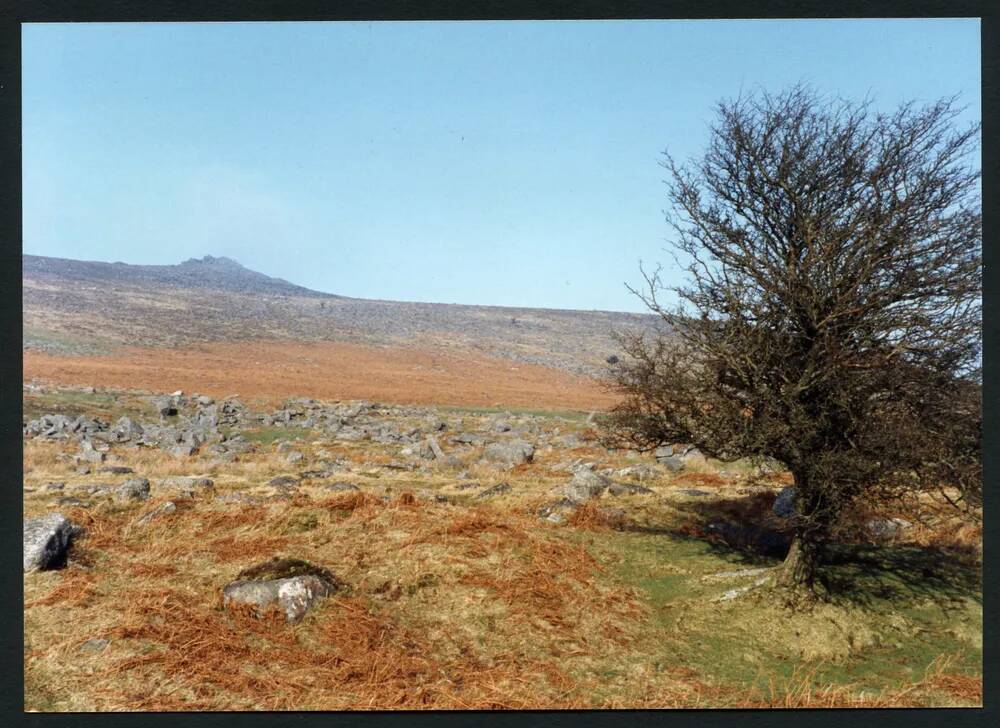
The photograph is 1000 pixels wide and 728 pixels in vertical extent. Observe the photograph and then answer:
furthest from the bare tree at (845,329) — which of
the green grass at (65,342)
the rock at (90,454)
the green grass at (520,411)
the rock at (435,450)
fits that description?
the green grass at (65,342)

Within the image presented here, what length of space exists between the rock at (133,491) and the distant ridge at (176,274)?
68.2 metres

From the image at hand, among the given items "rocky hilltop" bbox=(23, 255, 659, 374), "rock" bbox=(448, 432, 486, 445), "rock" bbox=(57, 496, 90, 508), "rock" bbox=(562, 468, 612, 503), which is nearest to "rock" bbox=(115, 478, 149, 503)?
"rock" bbox=(57, 496, 90, 508)

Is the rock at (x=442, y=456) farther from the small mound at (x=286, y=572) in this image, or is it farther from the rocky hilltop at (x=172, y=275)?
the rocky hilltop at (x=172, y=275)

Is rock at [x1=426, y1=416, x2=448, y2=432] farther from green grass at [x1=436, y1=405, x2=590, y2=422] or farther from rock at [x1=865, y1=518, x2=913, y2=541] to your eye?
rock at [x1=865, y1=518, x2=913, y2=541]

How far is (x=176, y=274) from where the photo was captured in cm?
9088

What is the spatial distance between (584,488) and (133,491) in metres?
10.0

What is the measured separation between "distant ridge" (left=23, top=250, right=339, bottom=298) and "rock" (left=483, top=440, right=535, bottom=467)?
67709 millimetres

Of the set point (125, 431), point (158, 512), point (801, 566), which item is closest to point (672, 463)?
point (801, 566)

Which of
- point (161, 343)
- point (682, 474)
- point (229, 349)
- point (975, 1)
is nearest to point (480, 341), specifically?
point (229, 349)

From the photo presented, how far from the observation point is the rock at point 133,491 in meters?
13.0

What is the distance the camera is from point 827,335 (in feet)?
27.7

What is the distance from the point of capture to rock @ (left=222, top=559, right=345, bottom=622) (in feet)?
28.3

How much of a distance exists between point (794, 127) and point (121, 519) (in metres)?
13.7

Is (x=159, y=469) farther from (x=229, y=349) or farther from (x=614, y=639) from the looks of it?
(x=229, y=349)
